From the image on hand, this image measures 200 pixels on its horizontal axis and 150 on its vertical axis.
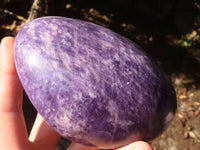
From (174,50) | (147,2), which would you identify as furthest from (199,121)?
(147,2)

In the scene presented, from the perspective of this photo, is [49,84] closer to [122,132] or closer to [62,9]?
[122,132]

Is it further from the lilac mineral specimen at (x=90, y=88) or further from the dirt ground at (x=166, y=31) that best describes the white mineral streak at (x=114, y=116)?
the dirt ground at (x=166, y=31)

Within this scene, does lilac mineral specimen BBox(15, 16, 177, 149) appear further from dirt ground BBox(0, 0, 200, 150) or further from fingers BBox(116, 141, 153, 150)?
dirt ground BBox(0, 0, 200, 150)

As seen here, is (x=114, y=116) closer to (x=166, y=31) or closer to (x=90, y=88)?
(x=90, y=88)

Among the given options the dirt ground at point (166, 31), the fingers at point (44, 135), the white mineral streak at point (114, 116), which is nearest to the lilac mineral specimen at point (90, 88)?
the white mineral streak at point (114, 116)

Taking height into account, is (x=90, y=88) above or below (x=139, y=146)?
above

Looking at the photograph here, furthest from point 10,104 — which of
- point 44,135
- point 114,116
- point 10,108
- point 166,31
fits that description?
point 166,31
